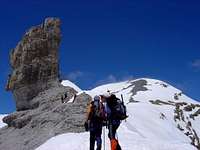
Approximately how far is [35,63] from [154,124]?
28955 mm

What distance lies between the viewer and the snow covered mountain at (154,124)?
75.0 ft

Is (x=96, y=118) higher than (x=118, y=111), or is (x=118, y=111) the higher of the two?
(x=118, y=111)

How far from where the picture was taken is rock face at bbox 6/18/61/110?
125ft

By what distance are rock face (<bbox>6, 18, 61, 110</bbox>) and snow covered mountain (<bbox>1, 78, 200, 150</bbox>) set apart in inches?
146

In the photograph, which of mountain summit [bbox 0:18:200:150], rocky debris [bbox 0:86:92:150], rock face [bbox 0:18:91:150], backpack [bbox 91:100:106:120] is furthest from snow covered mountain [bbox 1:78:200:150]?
rock face [bbox 0:18:91:150]

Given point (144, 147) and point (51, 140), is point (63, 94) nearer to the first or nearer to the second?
point (51, 140)

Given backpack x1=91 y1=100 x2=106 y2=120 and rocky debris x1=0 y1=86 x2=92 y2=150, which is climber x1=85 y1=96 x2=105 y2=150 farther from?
rocky debris x1=0 y1=86 x2=92 y2=150

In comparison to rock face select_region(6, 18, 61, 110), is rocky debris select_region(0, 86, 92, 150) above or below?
below

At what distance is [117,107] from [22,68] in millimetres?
23543

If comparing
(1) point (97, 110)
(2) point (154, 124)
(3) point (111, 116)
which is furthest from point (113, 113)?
(2) point (154, 124)

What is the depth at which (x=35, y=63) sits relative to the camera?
38.7 meters

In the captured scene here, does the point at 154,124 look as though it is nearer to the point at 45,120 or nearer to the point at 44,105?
the point at 44,105

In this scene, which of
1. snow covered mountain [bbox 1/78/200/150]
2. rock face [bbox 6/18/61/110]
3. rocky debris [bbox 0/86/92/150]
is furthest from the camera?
rock face [bbox 6/18/61/110]

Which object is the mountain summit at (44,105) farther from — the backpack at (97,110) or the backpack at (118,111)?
the backpack at (118,111)
